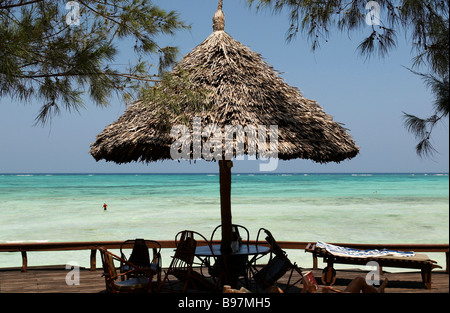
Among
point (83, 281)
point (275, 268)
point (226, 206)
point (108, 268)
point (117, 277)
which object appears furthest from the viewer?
point (83, 281)

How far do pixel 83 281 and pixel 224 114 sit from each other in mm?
2945

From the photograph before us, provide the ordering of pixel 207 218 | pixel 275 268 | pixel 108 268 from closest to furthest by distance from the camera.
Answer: pixel 108 268 < pixel 275 268 < pixel 207 218

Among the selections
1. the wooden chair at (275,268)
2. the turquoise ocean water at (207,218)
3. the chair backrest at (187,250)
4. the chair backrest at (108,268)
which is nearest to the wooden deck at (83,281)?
the wooden chair at (275,268)

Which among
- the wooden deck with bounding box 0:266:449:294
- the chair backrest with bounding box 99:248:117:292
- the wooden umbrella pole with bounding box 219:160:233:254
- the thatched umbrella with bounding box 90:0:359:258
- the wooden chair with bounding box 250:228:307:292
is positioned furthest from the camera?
the wooden deck with bounding box 0:266:449:294

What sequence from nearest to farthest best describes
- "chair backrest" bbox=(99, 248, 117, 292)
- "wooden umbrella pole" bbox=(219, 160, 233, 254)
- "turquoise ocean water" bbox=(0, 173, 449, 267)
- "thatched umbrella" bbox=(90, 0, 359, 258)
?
"chair backrest" bbox=(99, 248, 117, 292) → "thatched umbrella" bbox=(90, 0, 359, 258) → "wooden umbrella pole" bbox=(219, 160, 233, 254) → "turquoise ocean water" bbox=(0, 173, 449, 267)

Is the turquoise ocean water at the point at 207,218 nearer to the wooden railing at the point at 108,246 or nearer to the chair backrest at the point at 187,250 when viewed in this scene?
the wooden railing at the point at 108,246

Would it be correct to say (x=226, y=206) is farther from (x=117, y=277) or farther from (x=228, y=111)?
(x=117, y=277)

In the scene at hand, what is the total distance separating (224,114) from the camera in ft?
17.5

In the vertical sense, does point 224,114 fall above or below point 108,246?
above

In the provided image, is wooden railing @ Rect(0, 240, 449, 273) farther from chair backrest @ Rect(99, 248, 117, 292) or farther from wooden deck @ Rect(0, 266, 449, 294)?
chair backrest @ Rect(99, 248, 117, 292)

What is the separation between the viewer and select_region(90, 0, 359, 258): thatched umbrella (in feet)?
17.2

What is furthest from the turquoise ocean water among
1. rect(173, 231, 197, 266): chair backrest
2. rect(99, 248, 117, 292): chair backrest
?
rect(99, 248, 117, 292): chair backrest

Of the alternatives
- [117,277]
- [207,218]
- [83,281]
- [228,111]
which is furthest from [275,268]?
[207,218]

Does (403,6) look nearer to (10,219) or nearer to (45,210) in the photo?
(10,219)
